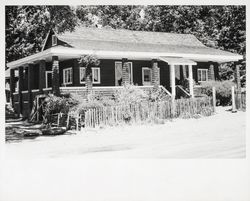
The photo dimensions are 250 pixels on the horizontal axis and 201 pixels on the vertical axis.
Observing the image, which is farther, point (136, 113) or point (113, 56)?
point (113, 56)

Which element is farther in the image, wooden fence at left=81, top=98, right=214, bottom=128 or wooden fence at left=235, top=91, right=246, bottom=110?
wooden fence at left=235, top=91, right=246, bottom=110

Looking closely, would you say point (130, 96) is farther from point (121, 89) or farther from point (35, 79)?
point (35, 79)

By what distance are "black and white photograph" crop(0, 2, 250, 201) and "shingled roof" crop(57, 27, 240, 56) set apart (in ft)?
0.16

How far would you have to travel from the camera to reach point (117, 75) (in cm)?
1603

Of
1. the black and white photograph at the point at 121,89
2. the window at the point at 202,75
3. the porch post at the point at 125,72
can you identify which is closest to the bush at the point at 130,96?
the black and white photograph at the point at 121,89

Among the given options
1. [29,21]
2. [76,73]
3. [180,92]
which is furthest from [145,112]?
[180,92]

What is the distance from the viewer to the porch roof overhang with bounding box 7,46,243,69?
13133 millimetres

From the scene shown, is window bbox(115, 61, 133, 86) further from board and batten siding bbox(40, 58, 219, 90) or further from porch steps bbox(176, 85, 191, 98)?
porch steps bbox(176, 85, 191, 98)

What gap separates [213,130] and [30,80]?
7421 mm

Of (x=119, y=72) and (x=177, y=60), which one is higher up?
(x=177, y=60)

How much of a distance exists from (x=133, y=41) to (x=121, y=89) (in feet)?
11.2

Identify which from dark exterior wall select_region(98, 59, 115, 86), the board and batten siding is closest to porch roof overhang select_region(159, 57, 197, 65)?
the board and batten siding

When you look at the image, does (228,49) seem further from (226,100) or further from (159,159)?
(159,159)

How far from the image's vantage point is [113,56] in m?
14.5
